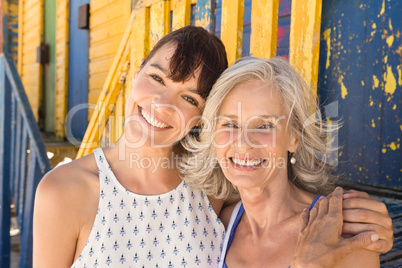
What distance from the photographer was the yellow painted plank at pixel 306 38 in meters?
1.54

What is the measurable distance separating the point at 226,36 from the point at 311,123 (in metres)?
0.59

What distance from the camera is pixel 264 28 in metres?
1.69

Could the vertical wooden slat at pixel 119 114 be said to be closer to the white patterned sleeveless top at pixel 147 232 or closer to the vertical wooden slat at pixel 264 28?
the white patterned sleeveless top at pixel 147 232

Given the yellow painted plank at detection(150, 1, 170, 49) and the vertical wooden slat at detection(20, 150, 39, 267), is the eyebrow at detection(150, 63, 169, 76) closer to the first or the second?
the yellow painted plank at detection(150, 1, 170, 49)

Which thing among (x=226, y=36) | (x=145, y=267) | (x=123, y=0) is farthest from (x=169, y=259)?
(x=123, y=0)

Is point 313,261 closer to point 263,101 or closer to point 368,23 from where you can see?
point 263,101

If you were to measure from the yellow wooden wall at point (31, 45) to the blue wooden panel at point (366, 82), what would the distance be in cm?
625

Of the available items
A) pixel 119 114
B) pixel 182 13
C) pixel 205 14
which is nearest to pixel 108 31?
pixel 119 114

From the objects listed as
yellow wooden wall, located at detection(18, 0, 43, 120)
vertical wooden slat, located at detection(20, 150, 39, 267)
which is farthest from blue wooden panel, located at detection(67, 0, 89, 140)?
vertical wooden slat, located at detection(20, 150, 39, 267)

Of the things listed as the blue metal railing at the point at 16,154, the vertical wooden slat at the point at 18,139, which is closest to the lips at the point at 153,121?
the blue metal railing at the point at 16,154

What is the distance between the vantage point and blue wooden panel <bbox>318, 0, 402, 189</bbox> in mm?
2266

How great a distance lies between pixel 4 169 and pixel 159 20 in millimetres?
2477

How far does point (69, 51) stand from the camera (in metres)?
6.36

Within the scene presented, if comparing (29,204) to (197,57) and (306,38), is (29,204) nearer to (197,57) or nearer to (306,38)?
(197,57)
